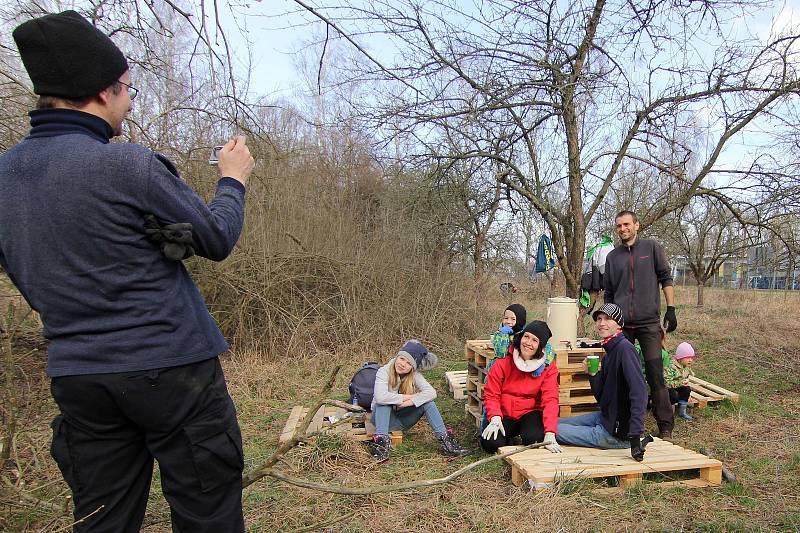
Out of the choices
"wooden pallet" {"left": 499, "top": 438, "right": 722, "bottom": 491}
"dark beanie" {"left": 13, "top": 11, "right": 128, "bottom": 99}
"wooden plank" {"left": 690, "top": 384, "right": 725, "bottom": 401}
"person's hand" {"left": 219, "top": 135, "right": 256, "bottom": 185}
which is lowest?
"wooden pallet" {"left": 499, "top": 438, "right": 722, "bottom": 491}

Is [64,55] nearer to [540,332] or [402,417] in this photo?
[540,332]

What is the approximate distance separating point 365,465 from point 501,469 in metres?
1.05

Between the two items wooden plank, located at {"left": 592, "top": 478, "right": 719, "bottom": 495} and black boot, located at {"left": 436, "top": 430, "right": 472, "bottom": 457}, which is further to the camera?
black boot, located at {"left": 436, "top": 430, "right": 472, "bottom": 457}

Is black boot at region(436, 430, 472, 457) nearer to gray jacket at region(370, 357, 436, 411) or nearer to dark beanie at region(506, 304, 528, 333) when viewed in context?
gray jacket at region(370, 357, 436, 411)

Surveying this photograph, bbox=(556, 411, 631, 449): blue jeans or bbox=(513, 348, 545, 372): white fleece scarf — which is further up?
bbox=(513, 348, 545, 372): white fleece scarf

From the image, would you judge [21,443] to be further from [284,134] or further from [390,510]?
[284,134]

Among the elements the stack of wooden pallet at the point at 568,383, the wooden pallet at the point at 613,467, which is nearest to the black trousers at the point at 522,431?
the wooden pallet at the point at 613,467

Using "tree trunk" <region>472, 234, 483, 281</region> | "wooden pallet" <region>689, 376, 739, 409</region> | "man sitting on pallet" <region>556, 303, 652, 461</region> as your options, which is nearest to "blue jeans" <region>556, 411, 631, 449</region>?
"man sitting on pallet" <region>556, 303, 652, 461</region>

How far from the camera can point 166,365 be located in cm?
133

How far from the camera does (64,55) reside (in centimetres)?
128

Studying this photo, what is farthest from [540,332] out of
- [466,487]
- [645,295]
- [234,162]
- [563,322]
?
[234,162]

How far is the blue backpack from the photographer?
488cm

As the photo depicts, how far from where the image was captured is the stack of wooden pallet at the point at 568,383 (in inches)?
179

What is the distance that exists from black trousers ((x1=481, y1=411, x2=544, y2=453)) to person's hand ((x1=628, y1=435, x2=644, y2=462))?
674mm
